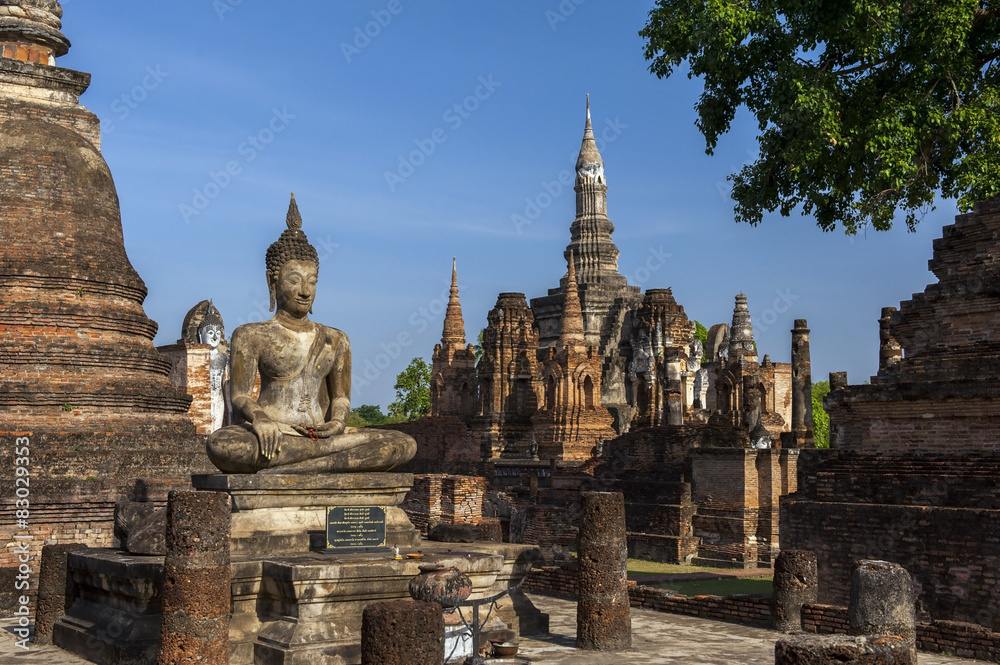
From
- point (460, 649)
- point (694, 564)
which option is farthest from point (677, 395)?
Result: point (460, 649)

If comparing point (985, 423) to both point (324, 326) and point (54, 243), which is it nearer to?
point (324, 326)

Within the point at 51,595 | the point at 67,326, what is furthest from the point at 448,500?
the point at 51,595

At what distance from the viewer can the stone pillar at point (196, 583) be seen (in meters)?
7.80

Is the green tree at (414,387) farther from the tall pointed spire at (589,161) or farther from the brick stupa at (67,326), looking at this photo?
the brick stupa at (67,326)

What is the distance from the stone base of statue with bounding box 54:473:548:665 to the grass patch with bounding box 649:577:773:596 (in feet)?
16.3

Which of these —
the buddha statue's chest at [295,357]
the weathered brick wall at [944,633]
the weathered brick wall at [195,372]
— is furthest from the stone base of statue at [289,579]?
the weathered brick wall at [195,372]

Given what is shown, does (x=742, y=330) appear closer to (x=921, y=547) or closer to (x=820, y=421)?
(x=820, y=421)

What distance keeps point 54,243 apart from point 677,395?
24.9 m

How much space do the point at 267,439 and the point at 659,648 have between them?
3536 mm

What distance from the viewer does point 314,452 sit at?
373 inches

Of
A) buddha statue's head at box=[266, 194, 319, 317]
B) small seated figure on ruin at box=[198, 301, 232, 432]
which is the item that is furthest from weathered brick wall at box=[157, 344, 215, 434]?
buddha statue's head at box=[266, 194, 319, 317]

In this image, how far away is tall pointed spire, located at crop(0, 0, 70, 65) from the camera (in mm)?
15836

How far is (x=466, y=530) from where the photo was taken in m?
10.9

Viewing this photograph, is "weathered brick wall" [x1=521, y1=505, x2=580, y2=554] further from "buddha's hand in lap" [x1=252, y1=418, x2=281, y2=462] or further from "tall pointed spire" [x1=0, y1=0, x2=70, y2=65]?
"buddha's hand in lap" [x1=252, y1=418, x2=281, y2=462]
